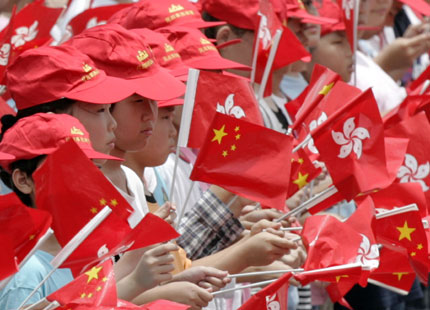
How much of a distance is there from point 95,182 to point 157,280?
0.93 ft

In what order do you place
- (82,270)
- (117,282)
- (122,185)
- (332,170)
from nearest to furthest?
1. (82,270)
2. (117,282)
3. (122,185)
4. (332,170)

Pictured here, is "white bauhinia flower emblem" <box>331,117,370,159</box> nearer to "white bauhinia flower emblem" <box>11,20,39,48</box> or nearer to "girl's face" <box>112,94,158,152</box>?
"girl's face" <box>112,94,158,152</box>

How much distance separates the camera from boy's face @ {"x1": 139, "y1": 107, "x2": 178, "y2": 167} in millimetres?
3764

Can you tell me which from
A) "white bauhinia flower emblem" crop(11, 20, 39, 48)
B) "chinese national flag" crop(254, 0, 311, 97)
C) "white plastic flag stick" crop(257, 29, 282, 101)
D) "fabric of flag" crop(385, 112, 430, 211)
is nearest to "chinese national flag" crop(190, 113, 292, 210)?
"white plastic flag stick" crop(257, 29, 282, 101)

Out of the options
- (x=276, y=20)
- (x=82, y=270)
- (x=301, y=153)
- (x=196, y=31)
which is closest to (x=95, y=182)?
(x=82, y=270)

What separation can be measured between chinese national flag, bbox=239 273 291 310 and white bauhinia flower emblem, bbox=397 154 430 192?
52.8 inches

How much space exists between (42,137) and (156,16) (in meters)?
1.43

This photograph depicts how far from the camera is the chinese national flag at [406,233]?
3826 mm

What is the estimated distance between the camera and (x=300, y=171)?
3.88 meters

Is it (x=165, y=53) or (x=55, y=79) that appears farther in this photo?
(x=165, y=53)

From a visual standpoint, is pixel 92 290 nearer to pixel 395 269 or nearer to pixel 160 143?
pixel 160 143

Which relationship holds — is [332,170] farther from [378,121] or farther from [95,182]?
[95,182]

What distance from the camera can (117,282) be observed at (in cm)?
297

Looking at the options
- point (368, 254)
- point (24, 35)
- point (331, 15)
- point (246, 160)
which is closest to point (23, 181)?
point (246, 160)
